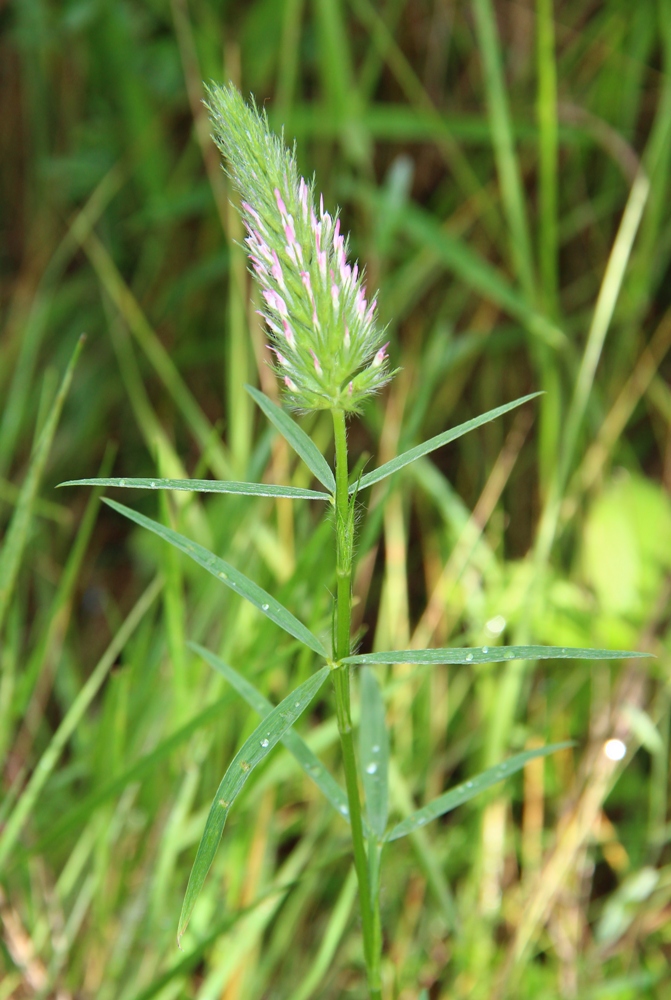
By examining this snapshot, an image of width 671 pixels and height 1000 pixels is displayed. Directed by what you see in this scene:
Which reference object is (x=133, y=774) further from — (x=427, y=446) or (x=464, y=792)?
(x=427, y=446)

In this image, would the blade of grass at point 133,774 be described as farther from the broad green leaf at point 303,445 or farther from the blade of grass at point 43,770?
the broad green leaf at point 303,445

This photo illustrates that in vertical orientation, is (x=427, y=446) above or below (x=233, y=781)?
Result: above

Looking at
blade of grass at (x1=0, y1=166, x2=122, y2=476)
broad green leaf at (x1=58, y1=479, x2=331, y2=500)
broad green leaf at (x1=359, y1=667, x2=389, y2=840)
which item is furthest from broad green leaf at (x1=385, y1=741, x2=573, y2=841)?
blade of grass at (x1=0, y1=166, x2=122, y2=476)

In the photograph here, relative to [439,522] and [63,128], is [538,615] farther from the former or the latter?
[63,128]

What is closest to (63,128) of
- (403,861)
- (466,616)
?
(466,616)

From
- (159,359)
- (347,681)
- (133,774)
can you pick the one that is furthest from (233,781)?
(159,359)

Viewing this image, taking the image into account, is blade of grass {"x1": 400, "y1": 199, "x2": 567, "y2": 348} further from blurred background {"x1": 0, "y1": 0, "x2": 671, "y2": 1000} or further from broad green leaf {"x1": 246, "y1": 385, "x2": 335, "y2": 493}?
broad green leaf {"x1": 246, "y1": 385, "x2": 335, "y2": 493}
